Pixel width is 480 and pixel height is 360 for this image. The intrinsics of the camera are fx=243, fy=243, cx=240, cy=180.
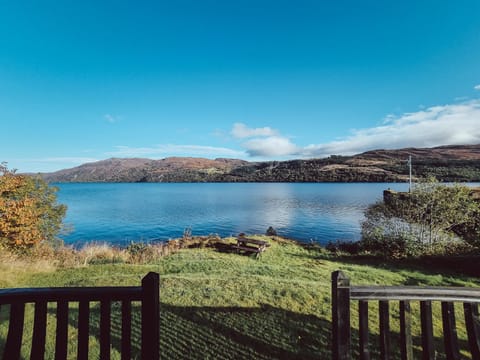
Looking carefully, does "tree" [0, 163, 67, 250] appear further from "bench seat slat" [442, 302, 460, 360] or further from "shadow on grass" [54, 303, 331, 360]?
"bench seat slat" [442, 302, 460, 360]

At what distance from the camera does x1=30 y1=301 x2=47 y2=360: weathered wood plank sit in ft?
7.09

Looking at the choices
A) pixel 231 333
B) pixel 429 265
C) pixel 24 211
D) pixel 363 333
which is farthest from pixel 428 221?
pixel 24 211

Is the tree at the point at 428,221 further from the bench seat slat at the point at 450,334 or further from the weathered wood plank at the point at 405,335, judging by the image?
the weathered wood plank at the point at 405,335

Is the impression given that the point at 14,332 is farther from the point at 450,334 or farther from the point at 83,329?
the point at 450,334

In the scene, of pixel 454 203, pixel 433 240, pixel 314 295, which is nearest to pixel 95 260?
pixel 314 295

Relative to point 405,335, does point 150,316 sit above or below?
above

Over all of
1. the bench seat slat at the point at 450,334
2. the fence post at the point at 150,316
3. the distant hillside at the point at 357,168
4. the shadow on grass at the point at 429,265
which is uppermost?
the distant hillside at the point at 357,168

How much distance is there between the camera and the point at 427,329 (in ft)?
7.78

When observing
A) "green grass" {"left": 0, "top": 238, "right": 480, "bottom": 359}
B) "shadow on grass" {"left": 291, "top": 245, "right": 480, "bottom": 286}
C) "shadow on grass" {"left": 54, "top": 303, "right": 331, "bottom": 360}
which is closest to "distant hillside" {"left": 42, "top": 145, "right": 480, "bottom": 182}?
"shadow on grass" {"left": 291, "top": 245, "right": 480, "bottom": 286}

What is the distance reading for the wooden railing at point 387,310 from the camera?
2287 millimetres

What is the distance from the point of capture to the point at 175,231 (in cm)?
2928

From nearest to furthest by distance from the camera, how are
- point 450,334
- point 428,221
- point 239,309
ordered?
1. point 450,334
2. point 239,309
3. point 428,221

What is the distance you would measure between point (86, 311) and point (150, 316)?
593mm

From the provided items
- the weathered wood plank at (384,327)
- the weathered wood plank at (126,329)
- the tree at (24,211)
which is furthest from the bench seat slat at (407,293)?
the tree at (24,211)
